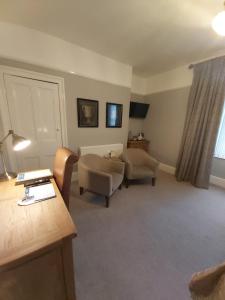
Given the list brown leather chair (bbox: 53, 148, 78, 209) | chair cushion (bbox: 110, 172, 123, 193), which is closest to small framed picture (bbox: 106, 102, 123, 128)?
chair cushion (bbox: 110, 172, 123, 193)

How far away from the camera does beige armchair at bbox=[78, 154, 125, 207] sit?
81.4 inches

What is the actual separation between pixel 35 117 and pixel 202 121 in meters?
3.31

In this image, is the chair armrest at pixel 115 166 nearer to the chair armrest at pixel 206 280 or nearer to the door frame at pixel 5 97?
the door frame at pixel 5 97

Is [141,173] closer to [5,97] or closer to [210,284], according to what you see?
[210,284]

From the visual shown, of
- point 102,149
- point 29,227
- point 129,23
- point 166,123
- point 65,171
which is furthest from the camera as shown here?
point 166,123

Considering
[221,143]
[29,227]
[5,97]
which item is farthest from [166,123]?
[29,227]

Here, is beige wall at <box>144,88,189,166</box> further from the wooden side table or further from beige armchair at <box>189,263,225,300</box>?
beige armchair at <box>189,263,225,300</box>

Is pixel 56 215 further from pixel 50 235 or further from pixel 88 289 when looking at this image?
pixel 88 289

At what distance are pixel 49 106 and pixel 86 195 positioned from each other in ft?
5.90

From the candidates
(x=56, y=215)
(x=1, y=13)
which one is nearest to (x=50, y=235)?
(x=56, y=215)

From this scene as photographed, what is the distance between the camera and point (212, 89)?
2.65 metres

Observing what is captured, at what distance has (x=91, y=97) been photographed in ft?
9.82

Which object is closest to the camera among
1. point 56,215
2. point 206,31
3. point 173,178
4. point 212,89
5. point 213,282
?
point 213,282

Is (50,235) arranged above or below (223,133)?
below
